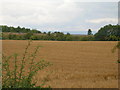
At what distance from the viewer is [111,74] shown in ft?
28.0

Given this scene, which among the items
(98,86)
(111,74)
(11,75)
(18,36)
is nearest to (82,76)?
(111,74)

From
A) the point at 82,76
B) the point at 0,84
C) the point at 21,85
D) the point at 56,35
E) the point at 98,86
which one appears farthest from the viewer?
the point at 56,35

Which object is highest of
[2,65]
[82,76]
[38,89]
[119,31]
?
[119,31]

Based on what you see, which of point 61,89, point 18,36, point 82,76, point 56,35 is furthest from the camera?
point 56,35

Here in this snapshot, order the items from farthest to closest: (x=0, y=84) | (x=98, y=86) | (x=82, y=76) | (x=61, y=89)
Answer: (x=82, y=76) < (x=98, y=86) < (x=61, y=89) < (x=0, y=84)

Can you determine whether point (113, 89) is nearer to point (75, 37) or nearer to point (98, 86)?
point (98, 86)

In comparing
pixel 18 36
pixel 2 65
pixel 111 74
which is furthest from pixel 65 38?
pixel 2 65

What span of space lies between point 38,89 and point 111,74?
5567mm

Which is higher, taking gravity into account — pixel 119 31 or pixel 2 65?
pixel 119 31

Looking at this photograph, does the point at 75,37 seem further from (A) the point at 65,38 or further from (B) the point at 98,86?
(B) the point at 98,86

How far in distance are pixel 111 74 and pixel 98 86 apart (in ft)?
9.32

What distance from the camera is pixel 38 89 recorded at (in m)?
3.72

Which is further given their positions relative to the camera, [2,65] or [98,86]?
[98,86]

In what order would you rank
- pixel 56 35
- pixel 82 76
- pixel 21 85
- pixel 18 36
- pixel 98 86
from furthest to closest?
pixel 56 35 → pixel 18 36 → pixel 82 76 → pixel 98 86 → pixel 21 85
